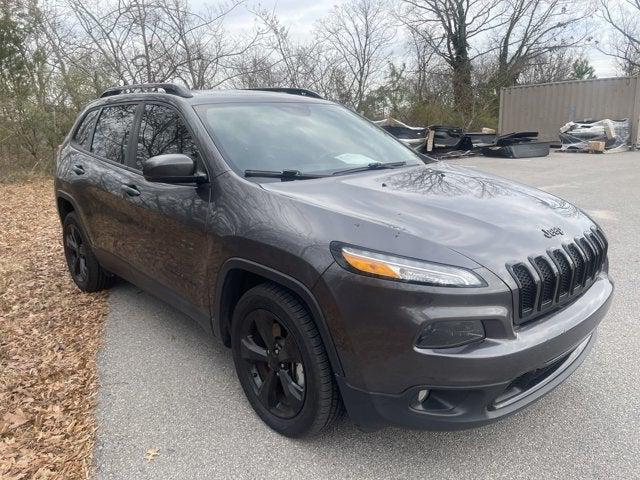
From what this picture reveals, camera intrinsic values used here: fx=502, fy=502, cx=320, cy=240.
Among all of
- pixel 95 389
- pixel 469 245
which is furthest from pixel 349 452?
pixel 95 389

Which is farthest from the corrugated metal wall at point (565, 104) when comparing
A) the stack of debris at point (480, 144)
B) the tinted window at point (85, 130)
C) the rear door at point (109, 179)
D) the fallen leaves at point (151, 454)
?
the fallen leaves at point (151, 454)

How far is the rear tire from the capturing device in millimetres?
4492

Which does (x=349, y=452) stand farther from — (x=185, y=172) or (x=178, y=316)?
(x=178, y=316)

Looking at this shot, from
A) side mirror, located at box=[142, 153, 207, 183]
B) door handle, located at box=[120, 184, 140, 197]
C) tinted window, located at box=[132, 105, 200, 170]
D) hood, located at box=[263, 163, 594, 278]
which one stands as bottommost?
hood, located at box=[263, 163, 594, 278]

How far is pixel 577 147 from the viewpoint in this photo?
56.3 feet

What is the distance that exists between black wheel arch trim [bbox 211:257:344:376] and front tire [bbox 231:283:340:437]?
0.19ft

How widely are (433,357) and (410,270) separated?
343 millimetres

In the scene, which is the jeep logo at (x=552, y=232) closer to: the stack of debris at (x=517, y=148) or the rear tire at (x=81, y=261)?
the rear tire at (x=81, y=261)

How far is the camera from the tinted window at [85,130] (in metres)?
4.43

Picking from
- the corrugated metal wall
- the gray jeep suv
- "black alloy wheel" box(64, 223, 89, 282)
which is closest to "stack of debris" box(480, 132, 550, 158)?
the corrugated metal wall

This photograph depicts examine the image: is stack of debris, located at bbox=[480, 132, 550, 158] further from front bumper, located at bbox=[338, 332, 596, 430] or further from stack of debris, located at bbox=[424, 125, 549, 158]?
front bumper, located at bbox=[338, 332, 596, 430]

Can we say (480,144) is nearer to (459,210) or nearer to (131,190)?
(131,190)

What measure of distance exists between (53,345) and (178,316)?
92 centimetres

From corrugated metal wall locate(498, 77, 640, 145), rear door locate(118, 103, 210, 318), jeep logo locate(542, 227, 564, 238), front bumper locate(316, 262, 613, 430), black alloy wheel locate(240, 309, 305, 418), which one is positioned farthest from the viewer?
corrugated metal wall locate(498, 77, 640, 145)
